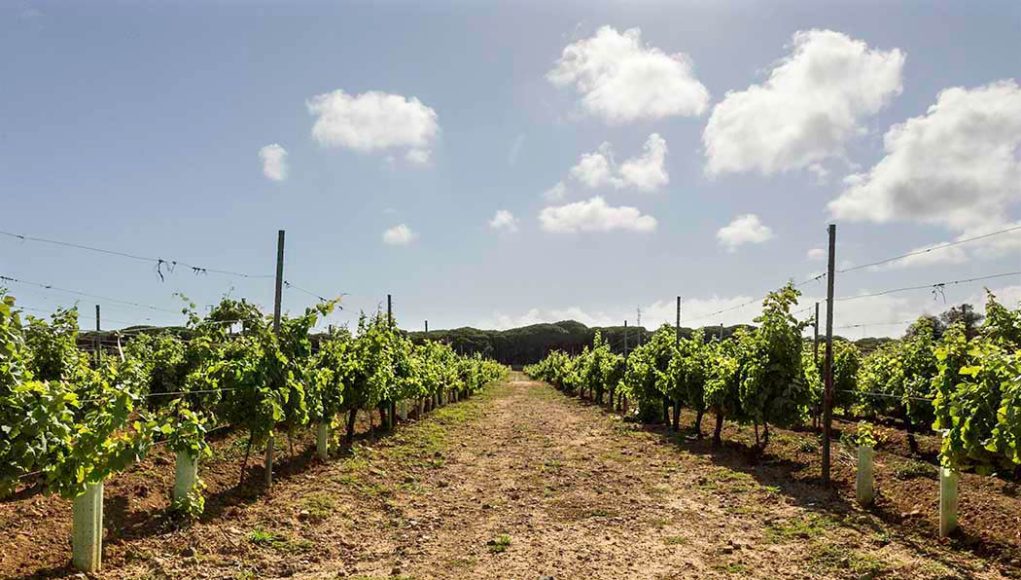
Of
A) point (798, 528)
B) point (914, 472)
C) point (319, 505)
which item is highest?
point (914, 472)

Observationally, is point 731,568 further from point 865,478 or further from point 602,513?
point 865,478

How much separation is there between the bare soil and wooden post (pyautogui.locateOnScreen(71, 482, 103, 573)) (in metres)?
0.17

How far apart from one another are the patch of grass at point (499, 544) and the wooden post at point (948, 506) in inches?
223

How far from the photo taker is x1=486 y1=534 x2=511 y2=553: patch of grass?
25.0 ft

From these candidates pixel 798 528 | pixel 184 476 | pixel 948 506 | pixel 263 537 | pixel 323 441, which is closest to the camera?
pixel 263 537

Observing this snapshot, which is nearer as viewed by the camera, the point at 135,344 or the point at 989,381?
the point at 989,381

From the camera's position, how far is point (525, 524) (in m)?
8.77

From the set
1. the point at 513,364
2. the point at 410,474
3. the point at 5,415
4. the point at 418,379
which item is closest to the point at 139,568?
the point at 5,415

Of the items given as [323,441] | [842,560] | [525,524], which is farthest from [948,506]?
[323,441]

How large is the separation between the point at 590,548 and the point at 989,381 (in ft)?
16.0

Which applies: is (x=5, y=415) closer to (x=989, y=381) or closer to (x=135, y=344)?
(x=989, y=381)

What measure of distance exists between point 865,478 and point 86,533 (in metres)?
10.6

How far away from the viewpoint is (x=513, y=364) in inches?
5502

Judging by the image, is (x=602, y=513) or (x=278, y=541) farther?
(x=602, y=513)
